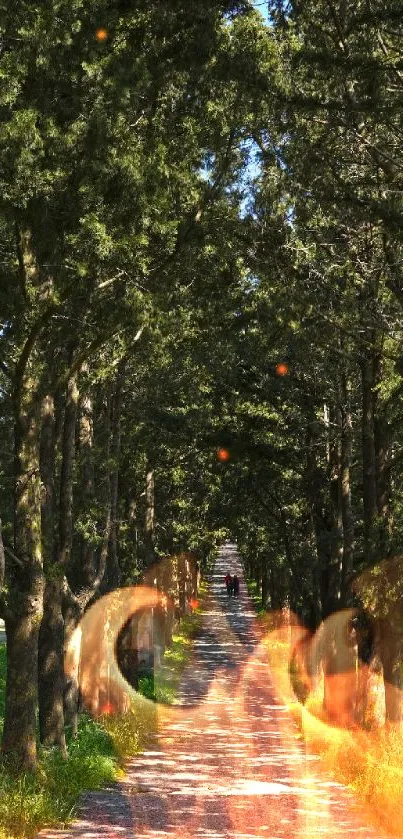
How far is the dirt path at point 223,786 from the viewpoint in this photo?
11633 millimetres

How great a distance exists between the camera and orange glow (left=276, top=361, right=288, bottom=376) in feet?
72.8

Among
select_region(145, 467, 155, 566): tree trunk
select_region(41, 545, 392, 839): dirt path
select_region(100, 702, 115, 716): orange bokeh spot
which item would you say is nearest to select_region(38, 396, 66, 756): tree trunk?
select_region(41, 545, 392, 839): dirt path

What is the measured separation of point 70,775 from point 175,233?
7228mm

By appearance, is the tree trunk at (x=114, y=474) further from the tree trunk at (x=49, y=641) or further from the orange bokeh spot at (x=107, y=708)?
the tree trunk at (x=49, y=641)

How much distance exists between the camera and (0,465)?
84.5 ft

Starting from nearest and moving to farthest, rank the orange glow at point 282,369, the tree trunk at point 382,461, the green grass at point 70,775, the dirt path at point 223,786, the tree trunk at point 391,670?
1. the green grass at point 70,775
2. the dirt path at point 223,786
3. the tree trunk at point 391,670
4. the tree trunk at point 382,461
5. the orange glow at point 282,369

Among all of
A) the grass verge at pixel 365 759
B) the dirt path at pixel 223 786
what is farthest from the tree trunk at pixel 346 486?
the dirt path at pixel 223 786

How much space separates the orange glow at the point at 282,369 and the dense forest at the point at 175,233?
3.53 ft

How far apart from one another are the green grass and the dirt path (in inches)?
9.9

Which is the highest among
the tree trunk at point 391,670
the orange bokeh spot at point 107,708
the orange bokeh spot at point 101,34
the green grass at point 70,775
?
the orange bokeh spot at point 101,34

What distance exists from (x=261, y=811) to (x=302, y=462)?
12.9 meters

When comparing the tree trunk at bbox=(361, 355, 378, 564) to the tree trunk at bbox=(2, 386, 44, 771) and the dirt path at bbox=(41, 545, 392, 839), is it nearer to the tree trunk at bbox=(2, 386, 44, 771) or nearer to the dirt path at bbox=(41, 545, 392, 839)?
the dirt path at bbox=(41, 545, 392, 839)

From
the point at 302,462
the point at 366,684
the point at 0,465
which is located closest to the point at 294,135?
the point at 366,684

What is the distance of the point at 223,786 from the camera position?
1516 centimetres
